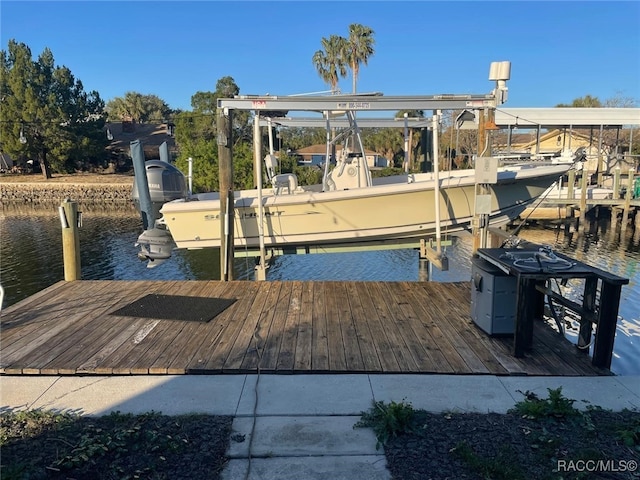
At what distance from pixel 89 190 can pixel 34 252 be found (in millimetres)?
19384

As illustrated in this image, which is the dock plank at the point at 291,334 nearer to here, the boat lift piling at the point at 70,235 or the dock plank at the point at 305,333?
the dock plank at the point at 305,333

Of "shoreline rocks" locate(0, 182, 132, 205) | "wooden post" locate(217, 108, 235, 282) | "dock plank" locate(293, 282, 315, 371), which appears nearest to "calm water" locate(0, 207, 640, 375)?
"wooden post" locate(217, 108, 235, 282)

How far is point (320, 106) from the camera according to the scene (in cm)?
634

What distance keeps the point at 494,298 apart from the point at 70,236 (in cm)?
557

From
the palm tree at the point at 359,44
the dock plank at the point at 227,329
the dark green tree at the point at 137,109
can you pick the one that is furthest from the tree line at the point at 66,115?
the dock plank at the point at 227,329

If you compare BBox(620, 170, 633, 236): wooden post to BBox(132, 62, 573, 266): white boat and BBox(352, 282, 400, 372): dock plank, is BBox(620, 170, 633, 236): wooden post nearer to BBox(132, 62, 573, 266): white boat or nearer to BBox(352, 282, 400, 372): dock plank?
BBox(132, 62, 573, 266): white boat

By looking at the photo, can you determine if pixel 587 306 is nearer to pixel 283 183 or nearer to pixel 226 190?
pixel 226 190

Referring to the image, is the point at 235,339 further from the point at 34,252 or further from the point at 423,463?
the point at 34,252

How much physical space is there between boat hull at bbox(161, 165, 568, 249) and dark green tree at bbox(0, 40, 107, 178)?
106 ft

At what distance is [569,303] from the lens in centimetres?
409

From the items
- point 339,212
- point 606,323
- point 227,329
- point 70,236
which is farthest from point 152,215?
point 606,323

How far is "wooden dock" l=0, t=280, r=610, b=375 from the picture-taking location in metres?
3.75

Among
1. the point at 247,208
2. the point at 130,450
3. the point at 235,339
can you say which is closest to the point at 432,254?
the point at 247,208

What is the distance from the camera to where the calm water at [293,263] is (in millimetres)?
11508
